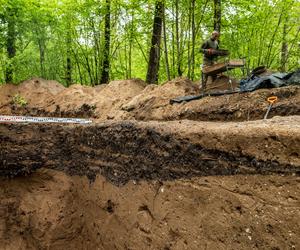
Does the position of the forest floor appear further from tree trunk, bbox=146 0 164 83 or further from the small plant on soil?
the small plant on soil

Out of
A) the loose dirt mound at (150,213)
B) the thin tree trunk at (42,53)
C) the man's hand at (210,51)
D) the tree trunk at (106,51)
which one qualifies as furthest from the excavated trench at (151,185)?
the thin tree trunk at (42,53)

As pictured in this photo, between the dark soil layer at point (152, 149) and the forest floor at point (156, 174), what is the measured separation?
0.05 ft

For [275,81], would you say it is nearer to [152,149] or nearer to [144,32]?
[152,149]

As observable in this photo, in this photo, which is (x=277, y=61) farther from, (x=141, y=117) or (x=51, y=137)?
(x=51, y=137)

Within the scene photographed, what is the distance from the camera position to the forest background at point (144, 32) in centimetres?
924

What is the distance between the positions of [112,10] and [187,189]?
8066mm

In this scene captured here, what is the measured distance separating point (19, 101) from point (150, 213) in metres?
7.37

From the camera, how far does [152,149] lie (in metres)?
4.28

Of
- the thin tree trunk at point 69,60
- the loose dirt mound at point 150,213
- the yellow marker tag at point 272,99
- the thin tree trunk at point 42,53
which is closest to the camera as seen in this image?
the loose dirt mound at point 150,213

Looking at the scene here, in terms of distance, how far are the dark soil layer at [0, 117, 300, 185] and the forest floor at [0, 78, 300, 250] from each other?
0.5 inches

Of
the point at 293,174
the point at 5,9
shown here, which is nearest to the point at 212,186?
the point at 293,174

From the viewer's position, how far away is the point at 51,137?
20.1ft

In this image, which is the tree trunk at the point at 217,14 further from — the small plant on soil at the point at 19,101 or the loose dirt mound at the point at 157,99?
the small plant on soil at the point at 19,101

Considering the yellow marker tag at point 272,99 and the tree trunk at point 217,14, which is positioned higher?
the tree trunk at point 217,14
